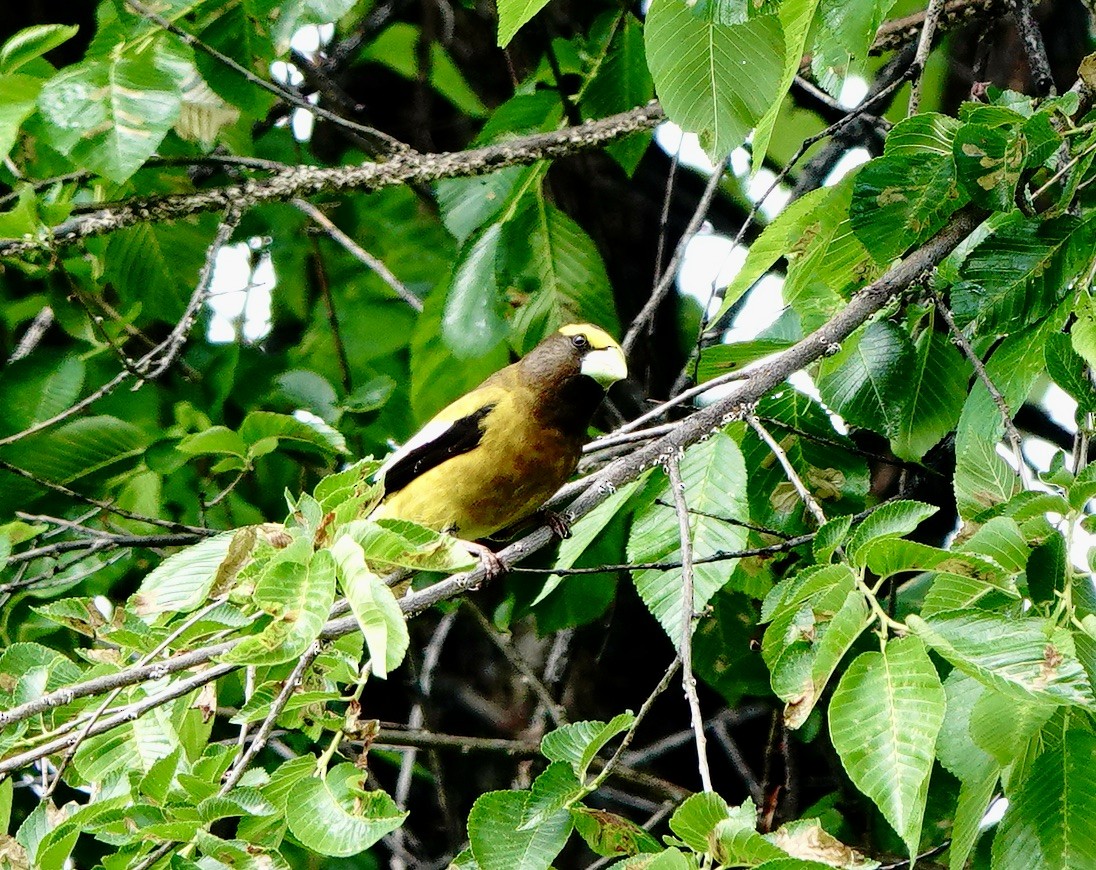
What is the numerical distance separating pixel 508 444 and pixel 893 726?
2517 millimetres

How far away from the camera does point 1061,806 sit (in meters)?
2.26

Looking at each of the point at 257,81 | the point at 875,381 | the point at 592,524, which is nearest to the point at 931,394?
the point at 875,381

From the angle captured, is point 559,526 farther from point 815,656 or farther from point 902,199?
point 815,656

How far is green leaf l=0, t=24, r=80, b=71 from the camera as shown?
168 inches

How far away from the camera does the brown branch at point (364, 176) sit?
15.0 ft

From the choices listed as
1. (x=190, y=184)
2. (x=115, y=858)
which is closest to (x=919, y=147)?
(x=115, y=858)

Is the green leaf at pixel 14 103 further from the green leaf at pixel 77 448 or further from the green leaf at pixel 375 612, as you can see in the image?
the green leaf at pixel 375 612

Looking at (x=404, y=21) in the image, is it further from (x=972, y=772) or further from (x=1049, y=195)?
(x=972, y=772)

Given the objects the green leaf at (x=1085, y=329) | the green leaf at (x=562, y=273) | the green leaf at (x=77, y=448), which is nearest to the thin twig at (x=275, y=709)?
the green leaf at (x=1085, y=329)

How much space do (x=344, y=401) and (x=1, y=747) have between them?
109 inches

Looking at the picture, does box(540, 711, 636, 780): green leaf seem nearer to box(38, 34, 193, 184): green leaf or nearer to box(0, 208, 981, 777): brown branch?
box(0, 208, 981, 777): brown branch

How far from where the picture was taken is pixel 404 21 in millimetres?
7035

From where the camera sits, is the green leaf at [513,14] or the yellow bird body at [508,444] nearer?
the green leaf at [513,14]

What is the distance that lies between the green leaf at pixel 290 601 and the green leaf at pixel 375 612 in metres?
0.03
